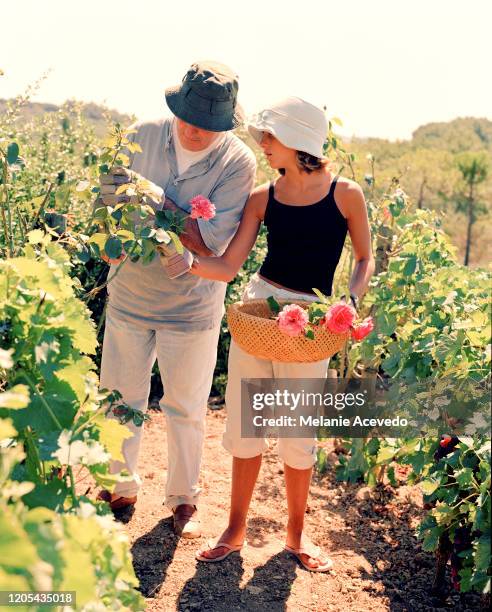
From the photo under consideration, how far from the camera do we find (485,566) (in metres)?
2.04

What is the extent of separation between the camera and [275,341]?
104 inches

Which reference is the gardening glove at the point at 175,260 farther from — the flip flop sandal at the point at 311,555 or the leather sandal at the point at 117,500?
the flip flop sandal at the point at 311,555

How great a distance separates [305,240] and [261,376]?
0.56 metres

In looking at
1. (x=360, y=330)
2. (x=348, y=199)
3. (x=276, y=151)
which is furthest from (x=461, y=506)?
(x=276, y=151)

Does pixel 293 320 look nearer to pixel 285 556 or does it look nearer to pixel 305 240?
pixel 305 240

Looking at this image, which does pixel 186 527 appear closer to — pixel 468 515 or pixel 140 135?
pixel 468 515

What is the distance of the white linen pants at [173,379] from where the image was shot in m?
3.17

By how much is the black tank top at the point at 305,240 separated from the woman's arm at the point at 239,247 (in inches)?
2.0

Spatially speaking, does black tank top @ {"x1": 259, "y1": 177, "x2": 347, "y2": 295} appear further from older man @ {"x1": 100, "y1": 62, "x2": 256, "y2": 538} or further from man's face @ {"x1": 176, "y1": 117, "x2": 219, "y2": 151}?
man's face @ {"x1": 176, "y1": 117, "x2": 219, "y2": 151}

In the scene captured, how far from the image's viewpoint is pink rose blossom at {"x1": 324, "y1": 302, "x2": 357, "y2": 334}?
2555mm

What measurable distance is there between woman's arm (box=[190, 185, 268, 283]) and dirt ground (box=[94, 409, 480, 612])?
3.87ft

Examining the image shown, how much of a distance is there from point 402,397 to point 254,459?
66cm

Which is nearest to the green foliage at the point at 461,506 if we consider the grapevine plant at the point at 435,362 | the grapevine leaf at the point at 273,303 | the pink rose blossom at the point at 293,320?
the grapevine plant at the point at 435,362

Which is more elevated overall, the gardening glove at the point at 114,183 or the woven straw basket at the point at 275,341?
the gardening glove at the point at 114,183
